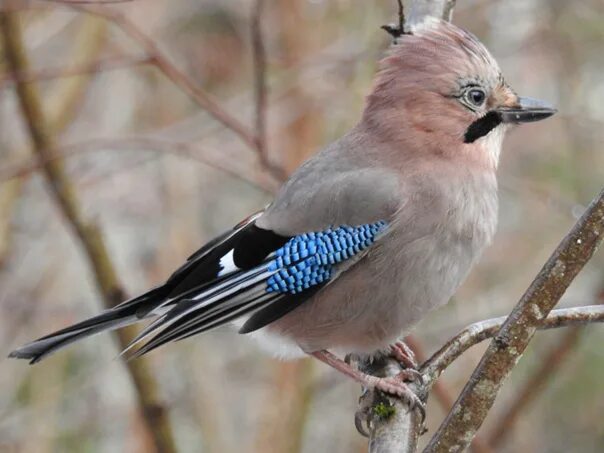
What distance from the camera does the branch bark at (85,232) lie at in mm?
3412

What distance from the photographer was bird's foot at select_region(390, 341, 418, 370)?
3.30m

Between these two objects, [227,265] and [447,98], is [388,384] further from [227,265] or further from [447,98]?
[447,98]

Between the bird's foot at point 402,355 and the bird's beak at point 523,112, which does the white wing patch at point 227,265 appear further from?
the bird's beak at point 523,112

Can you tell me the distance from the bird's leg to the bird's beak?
914 millimetres

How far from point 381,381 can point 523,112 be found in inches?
40.0

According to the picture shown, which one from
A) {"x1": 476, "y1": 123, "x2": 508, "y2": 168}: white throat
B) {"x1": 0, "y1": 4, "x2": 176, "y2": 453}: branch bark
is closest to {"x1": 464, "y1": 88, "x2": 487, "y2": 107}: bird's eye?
{"x1": 476, "y1": 123, "x2": 508, "y2": 168}: white throat

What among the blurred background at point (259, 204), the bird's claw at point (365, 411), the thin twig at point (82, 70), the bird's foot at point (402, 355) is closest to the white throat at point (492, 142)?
the bird's foot at point (402, 355)

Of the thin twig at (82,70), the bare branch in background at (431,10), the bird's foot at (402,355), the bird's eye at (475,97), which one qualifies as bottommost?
the bird's foot at (402,355)

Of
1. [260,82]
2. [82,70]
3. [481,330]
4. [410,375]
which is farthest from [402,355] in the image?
[82,70]

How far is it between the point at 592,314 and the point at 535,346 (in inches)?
116

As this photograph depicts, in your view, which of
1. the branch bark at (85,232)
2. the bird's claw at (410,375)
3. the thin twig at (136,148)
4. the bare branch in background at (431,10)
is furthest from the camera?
the thin twig at (136,148)

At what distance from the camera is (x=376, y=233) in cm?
311

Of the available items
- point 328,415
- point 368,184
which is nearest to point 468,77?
point 368,184

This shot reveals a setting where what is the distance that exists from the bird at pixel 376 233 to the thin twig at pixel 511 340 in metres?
0.65
